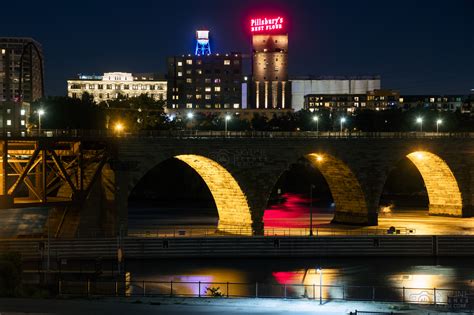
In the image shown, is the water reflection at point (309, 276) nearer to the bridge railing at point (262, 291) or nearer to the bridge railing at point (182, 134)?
the bridge railing at point (262, 291)

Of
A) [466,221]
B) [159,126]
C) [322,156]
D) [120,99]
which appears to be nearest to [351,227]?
[322,156]

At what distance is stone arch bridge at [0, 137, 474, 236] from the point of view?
8181cm

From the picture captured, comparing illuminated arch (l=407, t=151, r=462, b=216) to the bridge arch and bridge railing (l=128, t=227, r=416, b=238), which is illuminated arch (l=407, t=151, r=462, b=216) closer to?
bridge railing (l=128, t=227, r=416, b=238)

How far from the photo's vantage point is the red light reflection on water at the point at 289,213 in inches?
3976

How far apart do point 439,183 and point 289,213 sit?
2158 cm

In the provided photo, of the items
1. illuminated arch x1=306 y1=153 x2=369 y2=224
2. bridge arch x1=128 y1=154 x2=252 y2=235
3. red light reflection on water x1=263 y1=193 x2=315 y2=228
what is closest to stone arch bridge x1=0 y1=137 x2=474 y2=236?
illuminated arch x1=306 y1=153 x2=369 y2=224

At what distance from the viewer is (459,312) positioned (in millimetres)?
47000

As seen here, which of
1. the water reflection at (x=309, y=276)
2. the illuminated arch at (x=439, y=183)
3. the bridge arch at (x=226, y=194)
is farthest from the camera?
the illuminated arch at (x=439, y=183)

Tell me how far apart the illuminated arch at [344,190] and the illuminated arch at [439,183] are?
1026 cm

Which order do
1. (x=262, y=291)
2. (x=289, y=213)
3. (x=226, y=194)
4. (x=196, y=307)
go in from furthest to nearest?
1. (x=289, y=213)
2. (x=226, y=194)
3. (x=262, y=291)
4. (x=196, y=307)

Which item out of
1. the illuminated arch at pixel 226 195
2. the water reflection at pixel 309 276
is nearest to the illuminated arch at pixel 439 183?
the illuminated arch at pixel 226 195

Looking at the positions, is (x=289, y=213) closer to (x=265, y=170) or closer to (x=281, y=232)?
(x=281, y=232)

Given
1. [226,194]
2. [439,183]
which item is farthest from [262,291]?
[439,183]

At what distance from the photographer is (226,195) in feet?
302
